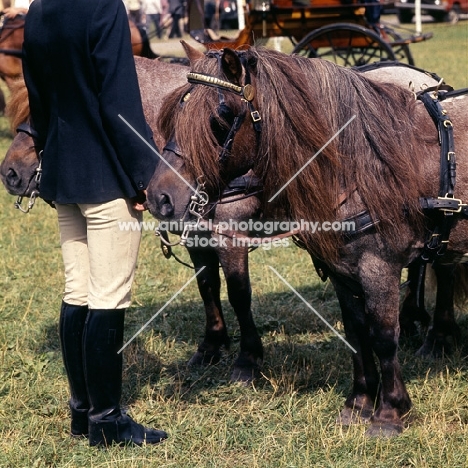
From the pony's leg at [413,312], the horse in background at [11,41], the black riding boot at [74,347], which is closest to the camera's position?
the black riding boot at [74,347]

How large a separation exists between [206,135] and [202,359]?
185 centimetres

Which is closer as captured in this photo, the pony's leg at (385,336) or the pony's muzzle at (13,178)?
the pony's leg at (385,336)

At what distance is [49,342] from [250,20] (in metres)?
6.34

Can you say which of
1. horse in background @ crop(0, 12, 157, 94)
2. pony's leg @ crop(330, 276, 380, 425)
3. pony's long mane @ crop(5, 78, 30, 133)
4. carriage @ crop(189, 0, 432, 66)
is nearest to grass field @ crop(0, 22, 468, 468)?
pony's leg @ crop(330, 276, 380, 425)

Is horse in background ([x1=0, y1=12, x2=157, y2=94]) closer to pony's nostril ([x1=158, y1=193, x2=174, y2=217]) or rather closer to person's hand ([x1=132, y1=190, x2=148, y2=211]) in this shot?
person's hand ([x1=132, y1=190, x2=148, y2=211])

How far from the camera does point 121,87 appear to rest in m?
3.02

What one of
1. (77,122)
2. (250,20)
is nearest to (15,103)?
(77,122)

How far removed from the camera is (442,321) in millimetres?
4504

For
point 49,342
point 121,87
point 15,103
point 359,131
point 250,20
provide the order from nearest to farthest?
point 121,87 < point 359,131 < point 15,103 < point 49,342 < point 250,20

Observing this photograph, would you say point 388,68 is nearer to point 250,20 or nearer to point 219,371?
point 219,371

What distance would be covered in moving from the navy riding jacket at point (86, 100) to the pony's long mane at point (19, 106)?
568 mm

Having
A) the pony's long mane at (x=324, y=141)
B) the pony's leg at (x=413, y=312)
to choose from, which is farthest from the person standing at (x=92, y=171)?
the pony's leg at (x=413, y=312)

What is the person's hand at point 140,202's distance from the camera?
10.8ft

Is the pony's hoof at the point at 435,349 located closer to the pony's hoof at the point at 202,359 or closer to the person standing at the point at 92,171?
the pony's hoof at the point at 202,359
